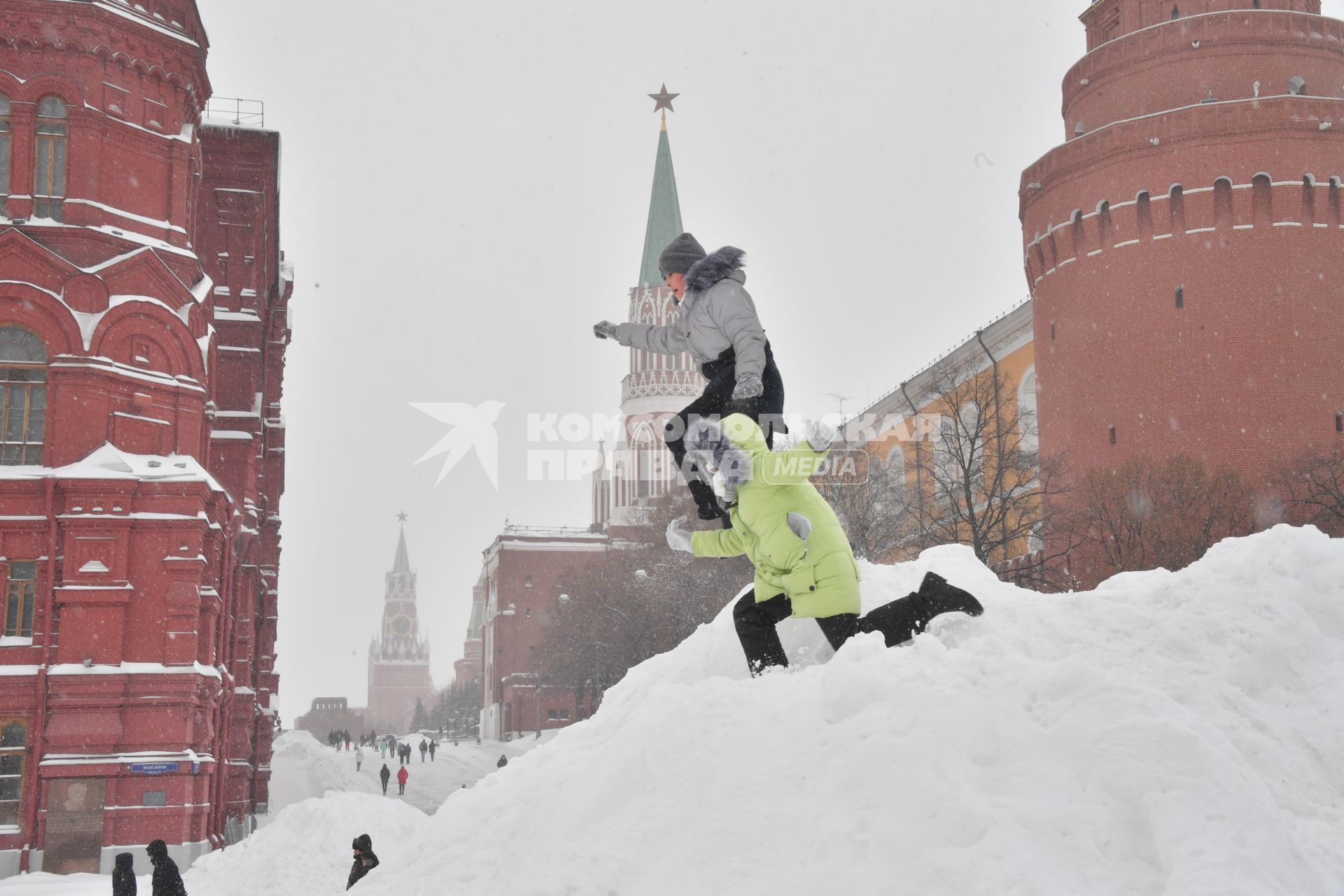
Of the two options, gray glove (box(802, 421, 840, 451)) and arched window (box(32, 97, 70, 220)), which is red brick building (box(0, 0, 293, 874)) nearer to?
arched window (box(32, 97, 70, 220))

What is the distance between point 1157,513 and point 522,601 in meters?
58.6

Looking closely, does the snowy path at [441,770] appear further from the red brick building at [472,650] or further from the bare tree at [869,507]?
the red brick building at [472,650]

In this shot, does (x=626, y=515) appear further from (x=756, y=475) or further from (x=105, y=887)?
(x=756, y=475)

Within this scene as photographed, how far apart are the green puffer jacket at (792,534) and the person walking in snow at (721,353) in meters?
0.25

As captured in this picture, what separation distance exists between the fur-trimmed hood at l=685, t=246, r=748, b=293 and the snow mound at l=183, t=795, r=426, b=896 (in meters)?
8.47

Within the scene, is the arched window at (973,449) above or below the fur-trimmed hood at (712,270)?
above

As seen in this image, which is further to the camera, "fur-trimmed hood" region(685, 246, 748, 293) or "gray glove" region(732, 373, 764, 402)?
"fur-trimmed hood" region(685, 246, 748, 293)

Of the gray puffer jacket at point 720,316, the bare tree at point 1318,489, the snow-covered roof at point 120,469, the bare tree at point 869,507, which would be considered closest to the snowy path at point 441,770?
the bare tree at point 869,507

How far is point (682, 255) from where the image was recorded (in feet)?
28.0

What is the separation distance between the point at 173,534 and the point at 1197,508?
82.7ft

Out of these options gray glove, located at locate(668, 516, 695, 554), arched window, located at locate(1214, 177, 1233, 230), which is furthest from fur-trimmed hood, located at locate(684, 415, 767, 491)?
arched window, located at locate(1214, 177, 1233, 230)

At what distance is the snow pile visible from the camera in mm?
41228

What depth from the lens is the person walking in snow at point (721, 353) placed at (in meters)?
7.97

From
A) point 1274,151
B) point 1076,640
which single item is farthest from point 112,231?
A: point 1274,151
